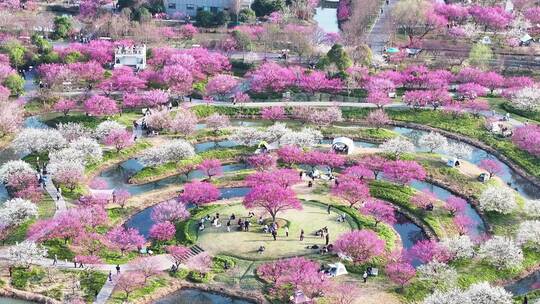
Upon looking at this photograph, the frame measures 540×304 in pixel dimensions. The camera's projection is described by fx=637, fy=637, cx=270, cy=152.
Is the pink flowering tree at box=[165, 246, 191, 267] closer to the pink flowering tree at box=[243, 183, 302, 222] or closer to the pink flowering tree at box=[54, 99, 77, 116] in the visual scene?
the pink flowering tree at box=[243, 183, 302, 222]

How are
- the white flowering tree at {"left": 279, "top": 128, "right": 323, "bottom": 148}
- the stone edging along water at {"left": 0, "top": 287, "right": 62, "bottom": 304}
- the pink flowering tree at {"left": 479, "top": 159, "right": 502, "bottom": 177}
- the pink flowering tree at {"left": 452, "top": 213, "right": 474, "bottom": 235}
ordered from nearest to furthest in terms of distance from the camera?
the stone edging along water at {"left": 0, "top": 287, "right": 62, "bottom": 304} < the pink flowering tree at {"left": 452, "top": 213, "right": 474, "bottom": 235} < the pink flowering tree at {"left": 479, "top": 159, "right": 502, "bottom": 177} < the white flowering tree at {"left": 279, "top": 128, "right": 323, "bottom": 148}

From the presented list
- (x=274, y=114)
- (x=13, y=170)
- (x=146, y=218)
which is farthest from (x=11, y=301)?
(x=274, y=114)

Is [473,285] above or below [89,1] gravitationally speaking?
below

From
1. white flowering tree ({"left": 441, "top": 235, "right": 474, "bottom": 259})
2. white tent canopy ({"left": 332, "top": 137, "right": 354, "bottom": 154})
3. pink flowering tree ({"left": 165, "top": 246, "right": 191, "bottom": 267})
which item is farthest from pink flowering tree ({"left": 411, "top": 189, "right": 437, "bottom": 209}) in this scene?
pink flowering tree ({"left": 165, "top": 246, "right": 191, "bottom": 267})

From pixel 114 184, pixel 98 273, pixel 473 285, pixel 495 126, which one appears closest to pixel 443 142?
pixel 495 126

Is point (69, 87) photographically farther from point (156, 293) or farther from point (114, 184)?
point (156, 293)
